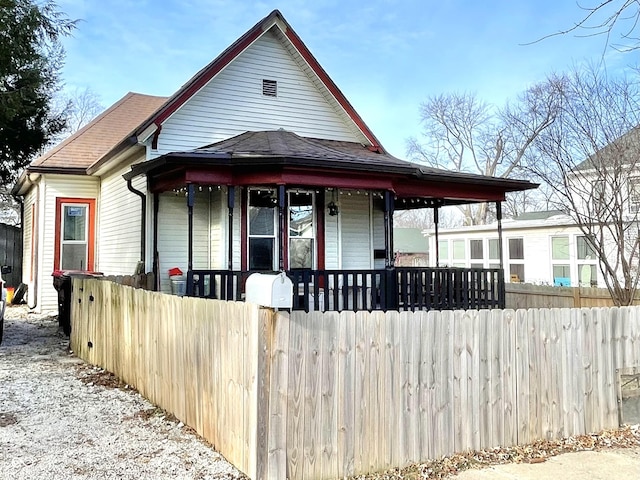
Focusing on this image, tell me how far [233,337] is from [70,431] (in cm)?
208

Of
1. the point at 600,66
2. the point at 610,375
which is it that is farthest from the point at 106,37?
the point at 610,375

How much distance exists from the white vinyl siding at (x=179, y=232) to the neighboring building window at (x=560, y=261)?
40.1 feet

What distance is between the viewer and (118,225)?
41.7 ft

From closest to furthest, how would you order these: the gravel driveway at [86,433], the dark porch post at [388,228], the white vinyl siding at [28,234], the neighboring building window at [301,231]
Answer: the gravel driveway at [86,433], the dark porch post at [388,228], the neighboring building window at [301,231], the white vinyl siding at [28,234]

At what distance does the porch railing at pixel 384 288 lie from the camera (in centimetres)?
877

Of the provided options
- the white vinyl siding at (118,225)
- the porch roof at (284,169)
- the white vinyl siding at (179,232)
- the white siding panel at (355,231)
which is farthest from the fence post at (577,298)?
the white vinyl siding at (118,225)

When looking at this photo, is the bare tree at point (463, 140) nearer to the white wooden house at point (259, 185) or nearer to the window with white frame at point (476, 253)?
the window with white frame at point (476, 253)

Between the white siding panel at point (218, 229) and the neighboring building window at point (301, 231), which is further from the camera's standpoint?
the neighboring building window at point (301, 231)

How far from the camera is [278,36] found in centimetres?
1175

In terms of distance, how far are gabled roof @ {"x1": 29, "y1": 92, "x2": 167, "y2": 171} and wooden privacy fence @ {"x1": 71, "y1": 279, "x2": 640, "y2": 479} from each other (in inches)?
388

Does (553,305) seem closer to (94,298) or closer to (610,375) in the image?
(610,375)

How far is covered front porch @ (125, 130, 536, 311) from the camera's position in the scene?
29.0ft

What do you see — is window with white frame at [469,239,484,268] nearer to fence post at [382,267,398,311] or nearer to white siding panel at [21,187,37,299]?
fence post at [382,267,398,311]

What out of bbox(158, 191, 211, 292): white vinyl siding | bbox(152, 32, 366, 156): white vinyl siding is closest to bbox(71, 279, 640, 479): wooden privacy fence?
bbox(158, 191, 211, 292): white vinyl siding
